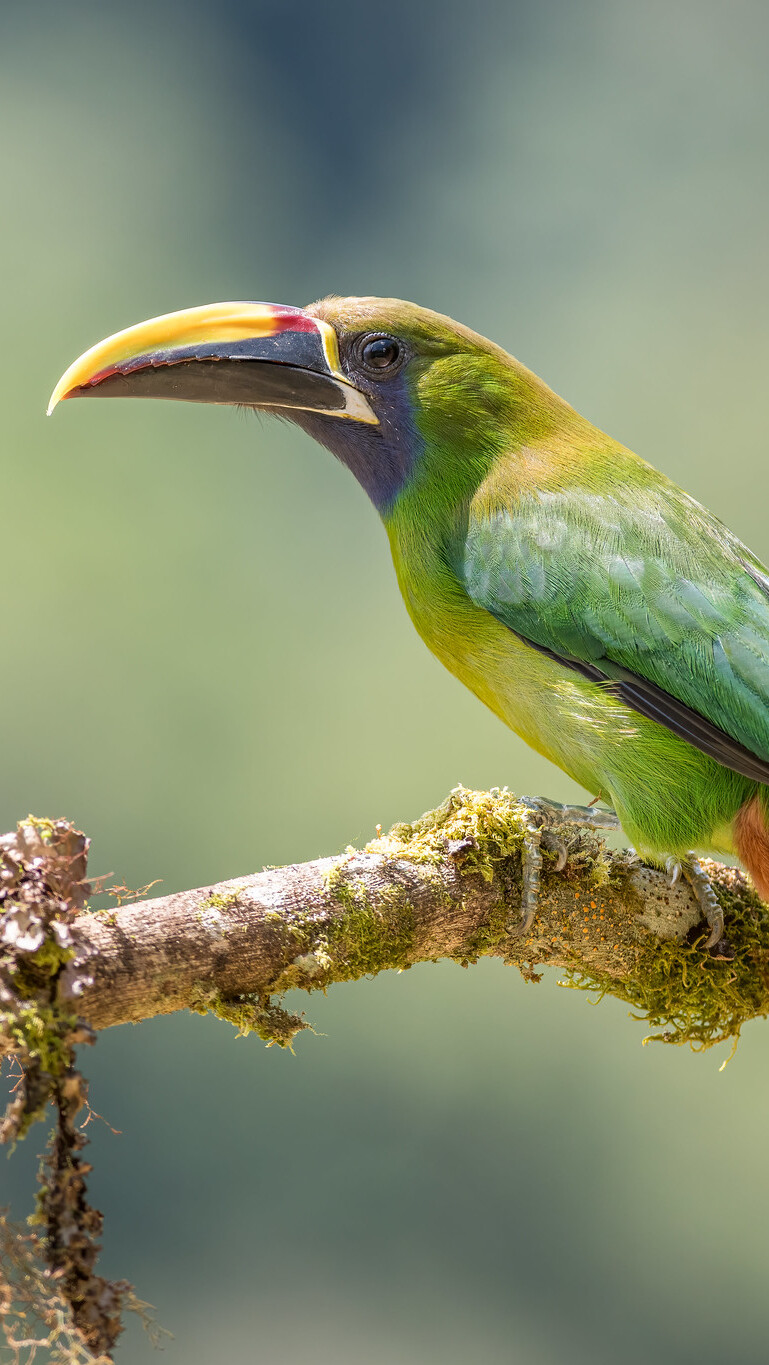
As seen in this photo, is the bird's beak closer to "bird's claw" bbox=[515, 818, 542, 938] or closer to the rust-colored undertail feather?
"bird's claw" bbox=[515, 818, 542, 938]

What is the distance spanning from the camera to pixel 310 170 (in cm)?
784

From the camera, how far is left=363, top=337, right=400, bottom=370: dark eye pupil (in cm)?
277

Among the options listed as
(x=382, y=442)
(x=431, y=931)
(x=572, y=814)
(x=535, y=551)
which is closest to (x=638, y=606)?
(x=535, y=551)

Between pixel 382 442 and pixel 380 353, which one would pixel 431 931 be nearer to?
pixel 382 442

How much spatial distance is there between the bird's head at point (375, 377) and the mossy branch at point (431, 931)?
0.80 m

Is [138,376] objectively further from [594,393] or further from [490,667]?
[594,393]

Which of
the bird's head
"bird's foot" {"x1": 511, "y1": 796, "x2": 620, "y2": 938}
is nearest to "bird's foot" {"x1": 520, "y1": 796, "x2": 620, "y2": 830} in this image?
"bird's foot" {"x1": 511, "y1": 796, "x2": 620, "y2": 938}

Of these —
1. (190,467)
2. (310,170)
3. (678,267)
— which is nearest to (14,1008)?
(190,467)

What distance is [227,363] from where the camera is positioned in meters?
2.74

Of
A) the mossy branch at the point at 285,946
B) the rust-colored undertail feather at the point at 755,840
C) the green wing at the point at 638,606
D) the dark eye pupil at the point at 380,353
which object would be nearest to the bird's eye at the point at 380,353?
the dark eye pupil at the point at 380,353

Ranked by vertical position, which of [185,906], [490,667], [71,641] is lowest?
[185,906]

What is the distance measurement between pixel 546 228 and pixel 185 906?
244 inches

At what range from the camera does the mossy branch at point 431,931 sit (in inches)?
73.4

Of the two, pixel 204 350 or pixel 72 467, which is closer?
pixel 204 350
